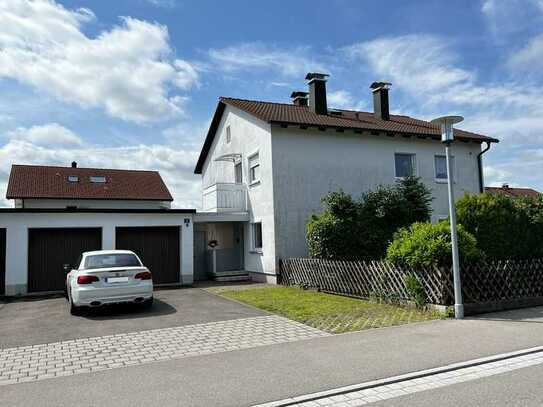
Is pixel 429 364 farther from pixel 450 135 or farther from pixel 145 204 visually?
pixel 145 204

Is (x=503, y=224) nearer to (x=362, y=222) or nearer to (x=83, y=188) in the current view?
(x=362, y=222)

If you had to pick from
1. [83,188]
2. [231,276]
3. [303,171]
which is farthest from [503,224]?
[83,188]

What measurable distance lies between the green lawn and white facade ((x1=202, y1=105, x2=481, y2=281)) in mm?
3809

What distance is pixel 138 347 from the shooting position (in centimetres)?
730

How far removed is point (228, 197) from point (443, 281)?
11.3m

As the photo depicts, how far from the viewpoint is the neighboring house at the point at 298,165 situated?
1712cm

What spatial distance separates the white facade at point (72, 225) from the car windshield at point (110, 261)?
17.3 ft

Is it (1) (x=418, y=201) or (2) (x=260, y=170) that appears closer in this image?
(1) (x=418, y=201)

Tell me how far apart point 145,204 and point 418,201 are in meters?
24.6

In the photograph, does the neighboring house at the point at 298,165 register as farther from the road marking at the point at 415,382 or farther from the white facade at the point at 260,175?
the road marking at the point at 415,382

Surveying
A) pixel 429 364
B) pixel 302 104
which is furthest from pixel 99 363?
pixel 302 104

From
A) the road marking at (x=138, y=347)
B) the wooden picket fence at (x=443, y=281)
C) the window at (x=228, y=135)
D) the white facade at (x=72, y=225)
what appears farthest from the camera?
the window at (x=228, y=135)

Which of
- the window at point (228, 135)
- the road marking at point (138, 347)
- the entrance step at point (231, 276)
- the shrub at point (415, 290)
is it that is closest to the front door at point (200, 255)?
the entrance step at point (231, 276)

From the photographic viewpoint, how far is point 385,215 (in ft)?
50.5
